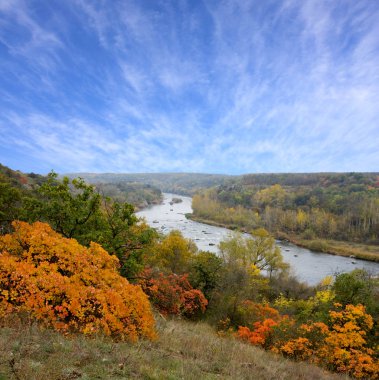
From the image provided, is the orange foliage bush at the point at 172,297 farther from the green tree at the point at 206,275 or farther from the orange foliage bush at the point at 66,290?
the orange foliage bush at the point at 66,290

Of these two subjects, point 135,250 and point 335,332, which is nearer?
point 335,332

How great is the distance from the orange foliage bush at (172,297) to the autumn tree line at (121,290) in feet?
0.27

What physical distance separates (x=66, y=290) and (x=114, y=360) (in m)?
3.16

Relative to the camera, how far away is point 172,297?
20.8 metres

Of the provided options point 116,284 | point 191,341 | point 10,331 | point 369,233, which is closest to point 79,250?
point 116,284

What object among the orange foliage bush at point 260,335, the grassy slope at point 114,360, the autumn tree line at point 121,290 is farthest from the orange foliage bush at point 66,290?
the orange foliage bush at point 260,335

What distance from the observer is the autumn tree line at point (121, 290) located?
9.07 metres

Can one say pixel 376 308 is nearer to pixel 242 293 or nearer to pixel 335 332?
pixel 335 332

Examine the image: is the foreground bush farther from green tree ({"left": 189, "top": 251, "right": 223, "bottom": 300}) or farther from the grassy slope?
green tree ({"left": 189, "top": 251, "right": 223, "bottom": 300})

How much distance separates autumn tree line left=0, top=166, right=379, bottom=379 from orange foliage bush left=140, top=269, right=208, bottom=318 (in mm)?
82

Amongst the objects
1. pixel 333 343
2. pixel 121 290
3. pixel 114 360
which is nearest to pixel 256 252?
pixel 333 343

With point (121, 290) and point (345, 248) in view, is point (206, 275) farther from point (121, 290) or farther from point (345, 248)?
point (345, 248)

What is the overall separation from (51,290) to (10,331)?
174 centimetres

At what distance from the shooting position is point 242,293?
25.0 metres
